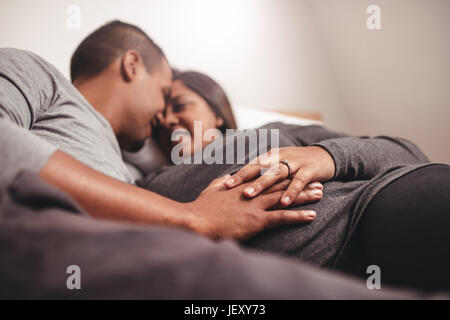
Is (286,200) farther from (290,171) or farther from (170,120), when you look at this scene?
(170,120)

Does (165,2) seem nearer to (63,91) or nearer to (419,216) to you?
(63,91)

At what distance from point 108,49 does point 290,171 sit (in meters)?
0.75

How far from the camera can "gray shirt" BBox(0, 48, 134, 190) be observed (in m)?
0.37

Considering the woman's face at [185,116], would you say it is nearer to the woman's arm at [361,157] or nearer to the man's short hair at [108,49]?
the man's short hair at [108,49]

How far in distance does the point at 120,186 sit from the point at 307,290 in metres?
0.32

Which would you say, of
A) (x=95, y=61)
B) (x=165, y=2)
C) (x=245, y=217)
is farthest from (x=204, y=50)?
(x=245, y=217)

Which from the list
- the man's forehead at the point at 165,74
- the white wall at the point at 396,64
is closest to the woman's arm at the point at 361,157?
the man's forehead at the point at 165,74

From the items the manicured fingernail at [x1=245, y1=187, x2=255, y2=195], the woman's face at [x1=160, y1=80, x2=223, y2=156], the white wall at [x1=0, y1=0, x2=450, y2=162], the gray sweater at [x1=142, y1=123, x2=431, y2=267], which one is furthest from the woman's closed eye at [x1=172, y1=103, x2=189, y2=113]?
the manicured fingernail at [x1=245, y1=187, x2=255, y2=195]

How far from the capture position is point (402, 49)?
1.39 metres

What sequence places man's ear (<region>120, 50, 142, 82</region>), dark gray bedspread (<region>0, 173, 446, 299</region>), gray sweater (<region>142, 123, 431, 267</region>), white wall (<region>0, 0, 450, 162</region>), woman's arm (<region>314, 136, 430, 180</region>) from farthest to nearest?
white wall (<region>0, 0, 450, 162</region>) → man's ear (<region>120, 50, 142, 82</region>) → woman's arm (<region>314, 136, 430, 180</region>) → gray sweater (<region>142, 123, 431, 267</region>) → dark gray bedspread (<region>0, 173, 446, 299</region>)

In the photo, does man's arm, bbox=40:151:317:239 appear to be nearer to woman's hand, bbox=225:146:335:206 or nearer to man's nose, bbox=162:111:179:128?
woman's hand, bbox=225:146:335:206

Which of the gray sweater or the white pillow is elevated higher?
the white pillow

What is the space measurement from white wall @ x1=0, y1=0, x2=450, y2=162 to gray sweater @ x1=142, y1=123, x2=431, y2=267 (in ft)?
2.53
